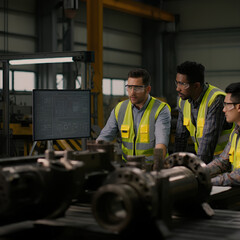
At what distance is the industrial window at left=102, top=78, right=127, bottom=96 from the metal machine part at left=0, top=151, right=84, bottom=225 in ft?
43.4

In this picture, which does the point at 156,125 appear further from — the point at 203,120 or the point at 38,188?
the point at 38,188

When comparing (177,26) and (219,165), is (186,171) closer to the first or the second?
(219,165)

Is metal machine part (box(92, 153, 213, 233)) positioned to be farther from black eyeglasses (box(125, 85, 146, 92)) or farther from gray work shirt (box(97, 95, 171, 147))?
black eyeglasses (box(125, 85, 146, 92))

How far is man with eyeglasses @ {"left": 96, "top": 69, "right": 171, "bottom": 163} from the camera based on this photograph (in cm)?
373

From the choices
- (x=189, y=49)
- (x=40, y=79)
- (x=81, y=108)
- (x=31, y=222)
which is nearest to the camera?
(x=31, y=222)

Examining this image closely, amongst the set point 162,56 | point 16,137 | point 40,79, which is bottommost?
point 16,137

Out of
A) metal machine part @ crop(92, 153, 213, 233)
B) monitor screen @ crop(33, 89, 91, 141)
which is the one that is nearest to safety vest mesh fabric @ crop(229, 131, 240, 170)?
metal machine part @ crop(92, 153, 213, 233)

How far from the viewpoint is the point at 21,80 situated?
40.3ft

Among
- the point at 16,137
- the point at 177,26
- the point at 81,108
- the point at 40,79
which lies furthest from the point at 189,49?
the point at 81,108

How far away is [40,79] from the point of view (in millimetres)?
12914

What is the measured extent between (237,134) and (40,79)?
10.3 meters

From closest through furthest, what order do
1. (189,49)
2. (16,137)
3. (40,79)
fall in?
(16,137), (40,79), (189,49)

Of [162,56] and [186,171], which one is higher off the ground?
[162,56]

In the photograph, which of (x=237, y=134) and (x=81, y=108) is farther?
(x=81, y=108)
